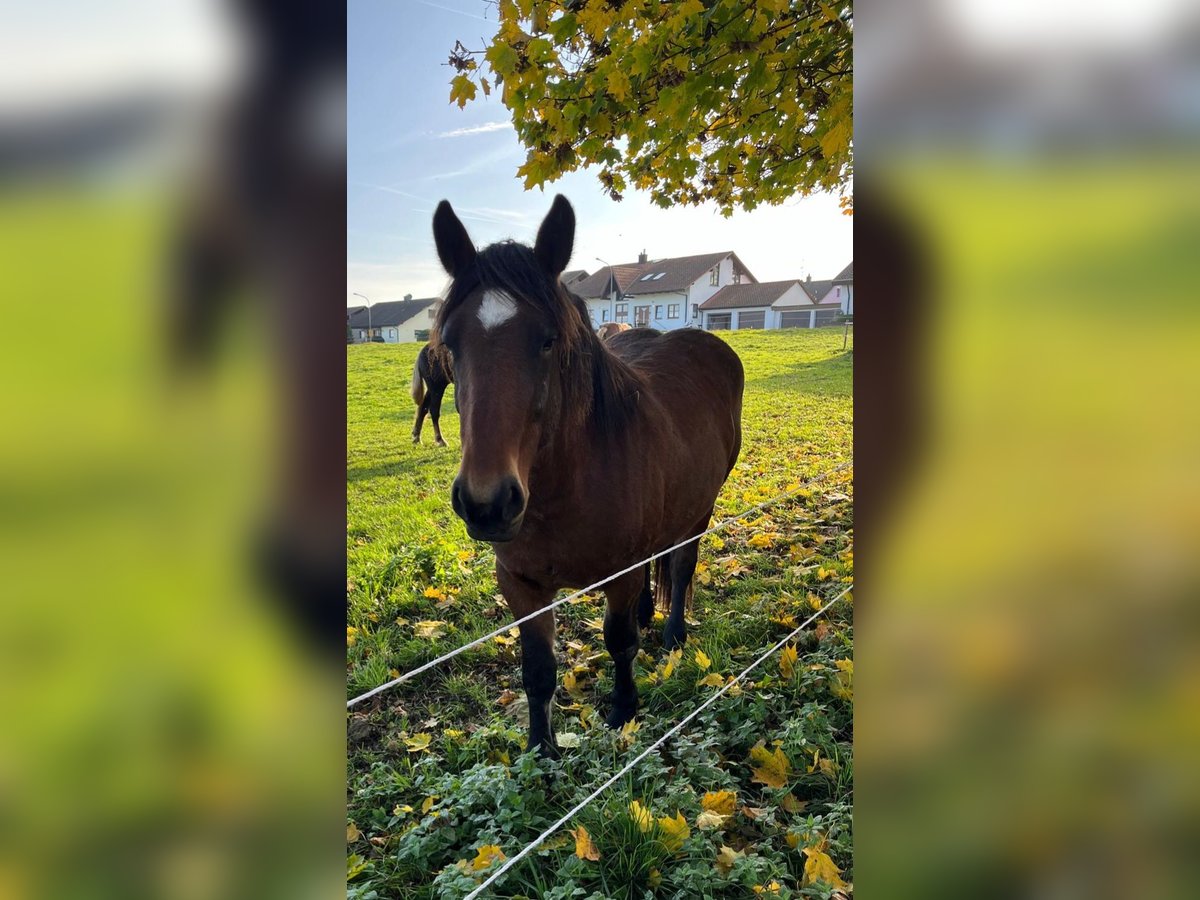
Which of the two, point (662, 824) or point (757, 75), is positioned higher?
point (757, 75)

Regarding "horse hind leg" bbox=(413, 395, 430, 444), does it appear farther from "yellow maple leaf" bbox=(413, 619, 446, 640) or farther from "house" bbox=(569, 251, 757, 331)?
"yellow maple leaf" bbox=(413, 619, 446, 640)

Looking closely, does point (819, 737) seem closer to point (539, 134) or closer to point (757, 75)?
point (757, 75)

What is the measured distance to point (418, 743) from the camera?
2.76 m

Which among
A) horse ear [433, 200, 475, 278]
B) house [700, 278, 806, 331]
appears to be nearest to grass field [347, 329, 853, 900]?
horse ear [433, 200, 475, 278]

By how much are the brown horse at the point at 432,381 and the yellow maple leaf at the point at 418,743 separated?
160cm

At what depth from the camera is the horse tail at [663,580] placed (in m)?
3.78

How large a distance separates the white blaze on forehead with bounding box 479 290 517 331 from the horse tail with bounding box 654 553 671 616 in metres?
2.12

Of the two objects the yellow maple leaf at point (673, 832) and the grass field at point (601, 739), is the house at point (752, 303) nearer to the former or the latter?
the grass field at point (601, 739)

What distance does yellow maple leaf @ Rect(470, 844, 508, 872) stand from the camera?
198 cm

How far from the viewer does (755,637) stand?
364 cm
